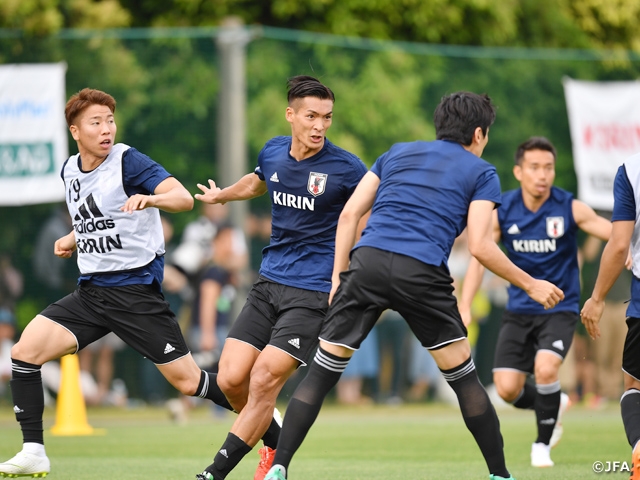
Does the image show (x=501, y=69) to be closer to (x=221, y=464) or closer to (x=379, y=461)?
(x=379, y=461)

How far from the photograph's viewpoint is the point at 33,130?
45.6 ft

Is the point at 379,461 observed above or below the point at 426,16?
below

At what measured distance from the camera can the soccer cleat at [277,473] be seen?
19.7 feet

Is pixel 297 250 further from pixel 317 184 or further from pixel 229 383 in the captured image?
pixel 229 383

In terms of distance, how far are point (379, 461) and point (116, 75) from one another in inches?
286

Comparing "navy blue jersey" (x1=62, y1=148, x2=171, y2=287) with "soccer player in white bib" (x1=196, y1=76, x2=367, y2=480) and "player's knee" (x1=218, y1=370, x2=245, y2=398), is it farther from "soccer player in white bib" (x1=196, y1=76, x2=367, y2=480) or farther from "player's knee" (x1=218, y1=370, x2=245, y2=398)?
"player's knee" (x1=218, y1=370, x2=245, y2=398)

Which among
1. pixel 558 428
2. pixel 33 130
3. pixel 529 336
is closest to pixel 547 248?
pixel 529 336

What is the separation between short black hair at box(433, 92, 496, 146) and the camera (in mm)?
6320

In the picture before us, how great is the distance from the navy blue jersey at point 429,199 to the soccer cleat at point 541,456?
287 centimetres

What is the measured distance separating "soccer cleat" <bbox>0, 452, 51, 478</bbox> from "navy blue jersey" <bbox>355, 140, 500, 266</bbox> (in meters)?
2.49

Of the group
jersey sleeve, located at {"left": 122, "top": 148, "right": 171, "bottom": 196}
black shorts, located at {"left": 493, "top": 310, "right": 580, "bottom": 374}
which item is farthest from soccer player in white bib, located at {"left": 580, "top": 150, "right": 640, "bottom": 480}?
jersey sleeve, located at {"left": 122, "top": 148, "right": 171, "bottom": 196}

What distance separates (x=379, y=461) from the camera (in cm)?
888

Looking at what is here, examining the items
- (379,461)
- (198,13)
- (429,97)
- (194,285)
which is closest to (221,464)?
(379,461)

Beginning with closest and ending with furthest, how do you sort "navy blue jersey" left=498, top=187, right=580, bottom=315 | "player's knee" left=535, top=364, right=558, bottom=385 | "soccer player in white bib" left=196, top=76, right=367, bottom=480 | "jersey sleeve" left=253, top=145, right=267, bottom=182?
"soccer player in white bib" left=196, top=76, right=367, bottom=480 < "jersey sleeve" left=253, top=145, right=267, bottom=182 < "player's knee" left=535, top=364, right=558, bottom=385 < "navy blue jersey" left=498, top=187, right=580, bottom=315
